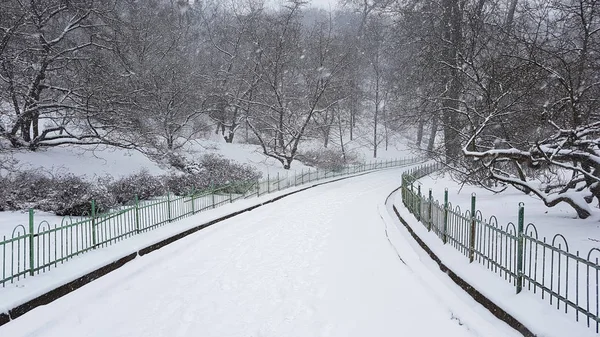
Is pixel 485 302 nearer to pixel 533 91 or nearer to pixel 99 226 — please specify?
pixel 533 91

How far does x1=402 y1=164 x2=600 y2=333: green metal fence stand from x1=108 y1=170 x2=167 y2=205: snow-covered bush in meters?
11.3

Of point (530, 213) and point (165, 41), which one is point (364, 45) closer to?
point (165, 41)

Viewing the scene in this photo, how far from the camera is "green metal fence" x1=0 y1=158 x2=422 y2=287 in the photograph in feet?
27.3

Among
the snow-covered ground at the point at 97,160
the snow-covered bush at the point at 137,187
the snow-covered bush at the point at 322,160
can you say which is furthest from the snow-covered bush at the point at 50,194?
the snow-covered bush at the point at 322,160

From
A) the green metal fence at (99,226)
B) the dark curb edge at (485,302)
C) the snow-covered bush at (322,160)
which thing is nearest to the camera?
the dark curb edge at (485,302)

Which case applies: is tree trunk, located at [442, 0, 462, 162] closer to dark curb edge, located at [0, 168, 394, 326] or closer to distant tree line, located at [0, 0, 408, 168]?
dark curb edge, located at [0, 168, 394, 326]

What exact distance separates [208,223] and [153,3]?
25.7m

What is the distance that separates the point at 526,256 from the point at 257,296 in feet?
18.0

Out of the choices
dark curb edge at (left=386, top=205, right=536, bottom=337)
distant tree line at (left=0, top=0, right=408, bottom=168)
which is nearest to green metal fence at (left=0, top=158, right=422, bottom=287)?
distant tree line at (left=0, top=0, right=408, bottom=168)

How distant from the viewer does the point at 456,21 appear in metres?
22.7

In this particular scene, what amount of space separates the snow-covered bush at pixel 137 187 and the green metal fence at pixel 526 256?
11.3m

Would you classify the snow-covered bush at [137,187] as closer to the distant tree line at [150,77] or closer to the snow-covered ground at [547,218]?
the distant tree line at [150,77]

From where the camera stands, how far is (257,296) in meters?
7.57

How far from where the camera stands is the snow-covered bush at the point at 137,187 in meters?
18.5
